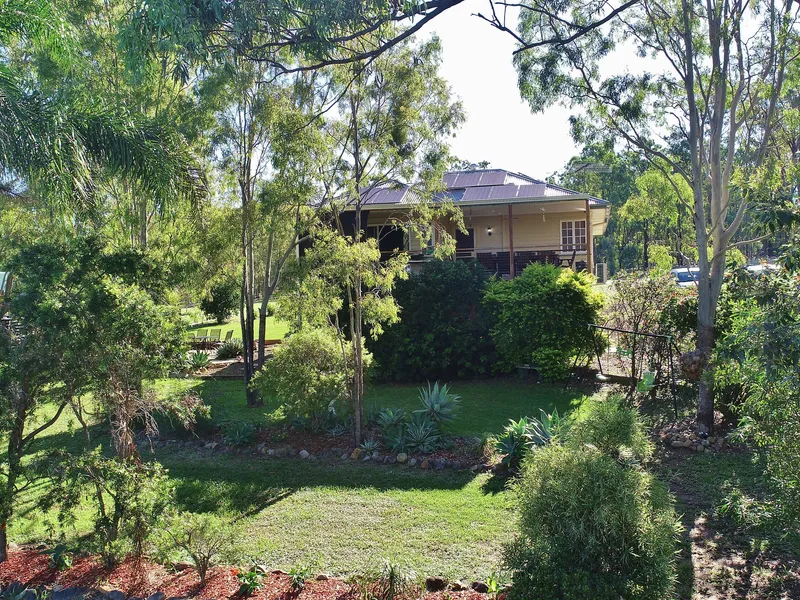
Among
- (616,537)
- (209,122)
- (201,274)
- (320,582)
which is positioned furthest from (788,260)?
(201,274)

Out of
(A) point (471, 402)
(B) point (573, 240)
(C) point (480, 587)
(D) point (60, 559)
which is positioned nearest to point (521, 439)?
(C) point (480, 587)

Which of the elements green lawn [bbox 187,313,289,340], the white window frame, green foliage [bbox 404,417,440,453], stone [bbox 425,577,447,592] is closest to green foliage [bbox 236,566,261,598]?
stone [bbox 425,577,447,592]

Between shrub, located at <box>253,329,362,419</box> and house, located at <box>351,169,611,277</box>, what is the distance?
9654mm

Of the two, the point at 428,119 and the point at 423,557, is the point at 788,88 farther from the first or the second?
the point at 423,557

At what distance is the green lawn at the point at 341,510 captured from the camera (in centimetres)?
614

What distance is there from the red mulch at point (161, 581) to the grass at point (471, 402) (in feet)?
11.4

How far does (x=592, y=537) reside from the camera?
13.7ft

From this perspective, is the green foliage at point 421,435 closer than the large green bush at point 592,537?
No

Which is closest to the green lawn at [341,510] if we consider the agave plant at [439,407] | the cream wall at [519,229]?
the agave plant at [439,407]

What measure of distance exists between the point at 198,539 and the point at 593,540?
3.80 m

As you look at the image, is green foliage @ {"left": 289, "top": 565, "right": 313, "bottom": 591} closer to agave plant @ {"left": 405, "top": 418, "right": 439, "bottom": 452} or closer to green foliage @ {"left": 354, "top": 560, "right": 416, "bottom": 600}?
green foliage @ {"left": 354, "top": 560, "right": 416, "bottom": 600}

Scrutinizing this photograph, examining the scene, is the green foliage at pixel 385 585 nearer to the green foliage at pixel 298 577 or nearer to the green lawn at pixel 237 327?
the green foliage at pixel 298 577

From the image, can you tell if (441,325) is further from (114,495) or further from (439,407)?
(114,495)

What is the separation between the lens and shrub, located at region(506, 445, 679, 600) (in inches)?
163
